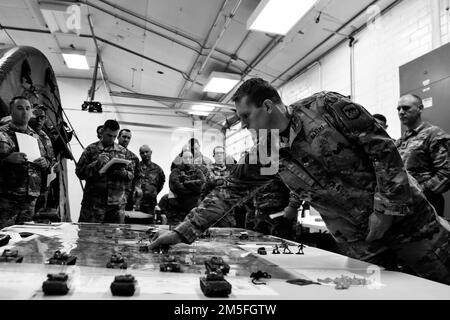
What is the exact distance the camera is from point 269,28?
14.5 ft

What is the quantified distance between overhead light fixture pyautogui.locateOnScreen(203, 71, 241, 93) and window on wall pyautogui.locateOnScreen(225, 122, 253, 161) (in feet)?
6.30

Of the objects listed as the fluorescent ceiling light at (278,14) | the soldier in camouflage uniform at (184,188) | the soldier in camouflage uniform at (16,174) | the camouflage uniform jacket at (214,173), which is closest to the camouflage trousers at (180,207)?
the soldier in camouflage uniform at (184,188)

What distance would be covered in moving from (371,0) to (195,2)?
2.17m

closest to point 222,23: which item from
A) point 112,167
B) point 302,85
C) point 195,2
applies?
point 195,2

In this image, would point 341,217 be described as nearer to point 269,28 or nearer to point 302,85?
point 269,28

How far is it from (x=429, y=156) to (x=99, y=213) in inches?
112

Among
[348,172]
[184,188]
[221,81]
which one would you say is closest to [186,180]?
[184,188]

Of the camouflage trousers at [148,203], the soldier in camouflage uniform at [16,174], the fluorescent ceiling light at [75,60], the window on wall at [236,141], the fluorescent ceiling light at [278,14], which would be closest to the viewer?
the soldier in camouflage uniform at [16,174]

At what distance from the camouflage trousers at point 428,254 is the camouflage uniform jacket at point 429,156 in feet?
5.07

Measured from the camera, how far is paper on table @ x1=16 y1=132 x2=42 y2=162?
254cm

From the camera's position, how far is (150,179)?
5.43 metres

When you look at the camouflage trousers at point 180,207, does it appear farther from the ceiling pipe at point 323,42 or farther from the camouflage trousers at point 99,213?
the ceiling pipe at point 323,42

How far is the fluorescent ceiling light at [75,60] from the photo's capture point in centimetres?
780

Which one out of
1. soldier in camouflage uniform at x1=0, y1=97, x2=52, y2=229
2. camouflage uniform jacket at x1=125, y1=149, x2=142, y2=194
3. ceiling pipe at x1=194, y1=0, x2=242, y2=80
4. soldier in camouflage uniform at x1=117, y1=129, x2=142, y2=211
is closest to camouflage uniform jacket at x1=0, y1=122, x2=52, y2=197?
soldier in camouflage uniform at x1=0, y1=97, x2=52, y2=229
